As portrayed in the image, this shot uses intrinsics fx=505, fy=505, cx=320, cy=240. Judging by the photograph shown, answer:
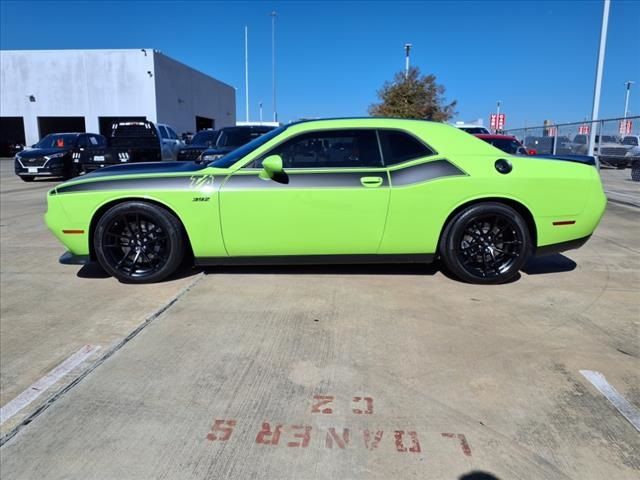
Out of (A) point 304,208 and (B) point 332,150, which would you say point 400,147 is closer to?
(B) point 332,150

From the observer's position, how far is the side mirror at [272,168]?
4.21m

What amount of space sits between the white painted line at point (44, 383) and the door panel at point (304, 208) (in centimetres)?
156

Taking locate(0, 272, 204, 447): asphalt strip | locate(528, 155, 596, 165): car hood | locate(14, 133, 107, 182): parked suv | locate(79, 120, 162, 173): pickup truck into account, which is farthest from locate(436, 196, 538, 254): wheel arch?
locate(14, 133, 107, 182): parked suv

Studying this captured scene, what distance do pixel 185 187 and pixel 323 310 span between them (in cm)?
166

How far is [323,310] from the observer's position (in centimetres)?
398

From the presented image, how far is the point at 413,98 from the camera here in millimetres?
31219

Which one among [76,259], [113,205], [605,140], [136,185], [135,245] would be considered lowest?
[76,259]

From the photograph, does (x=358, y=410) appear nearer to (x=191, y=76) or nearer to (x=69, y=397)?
(x=69, y=397)

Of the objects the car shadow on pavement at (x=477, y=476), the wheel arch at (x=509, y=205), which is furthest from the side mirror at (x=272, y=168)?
the car shadow on pavement at (x=477, y=476)

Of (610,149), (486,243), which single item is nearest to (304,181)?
(486,243)

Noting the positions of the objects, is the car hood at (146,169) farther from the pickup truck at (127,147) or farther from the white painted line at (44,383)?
the pickup truck at (127,147)

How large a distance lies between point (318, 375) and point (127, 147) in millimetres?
13426

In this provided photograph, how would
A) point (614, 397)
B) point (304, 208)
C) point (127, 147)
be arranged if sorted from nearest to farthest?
point (614, 397) < point (304, 208) < point (127, 147)

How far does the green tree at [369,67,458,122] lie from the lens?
102 feet
